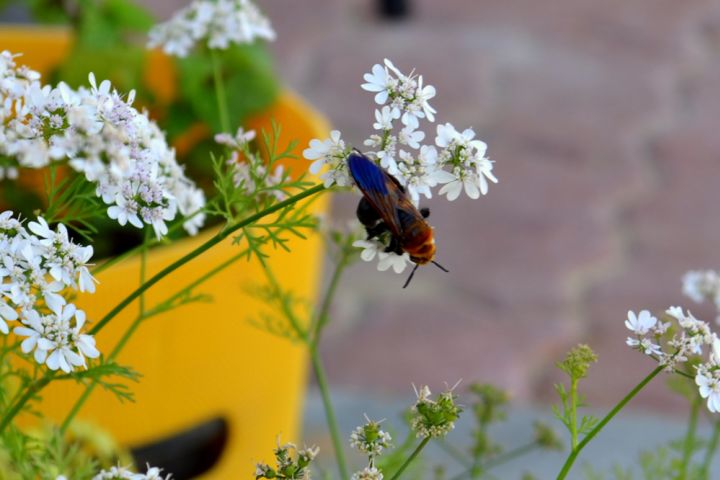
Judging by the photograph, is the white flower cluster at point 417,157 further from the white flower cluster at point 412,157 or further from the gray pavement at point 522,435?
the gray pavement at point 522,435

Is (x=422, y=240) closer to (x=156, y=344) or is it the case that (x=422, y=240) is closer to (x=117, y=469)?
(x=117, y=469)

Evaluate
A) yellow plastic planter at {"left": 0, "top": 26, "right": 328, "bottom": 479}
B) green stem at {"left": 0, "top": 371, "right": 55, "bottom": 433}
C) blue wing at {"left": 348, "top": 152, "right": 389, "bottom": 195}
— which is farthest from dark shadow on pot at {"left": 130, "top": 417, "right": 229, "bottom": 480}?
blue wing at {"left": 348, "top": 152, "right": 389, "bottom": 195}

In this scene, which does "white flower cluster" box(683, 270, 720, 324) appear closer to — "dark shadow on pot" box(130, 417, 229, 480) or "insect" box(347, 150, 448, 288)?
"insect" box(347, 150, 448, 288)

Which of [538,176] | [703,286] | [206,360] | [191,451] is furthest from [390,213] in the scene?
[538,176]

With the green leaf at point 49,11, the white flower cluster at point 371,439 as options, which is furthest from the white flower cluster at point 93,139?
the green leaf at point 49,11

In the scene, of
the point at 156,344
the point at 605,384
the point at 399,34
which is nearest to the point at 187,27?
the point at 156,344
